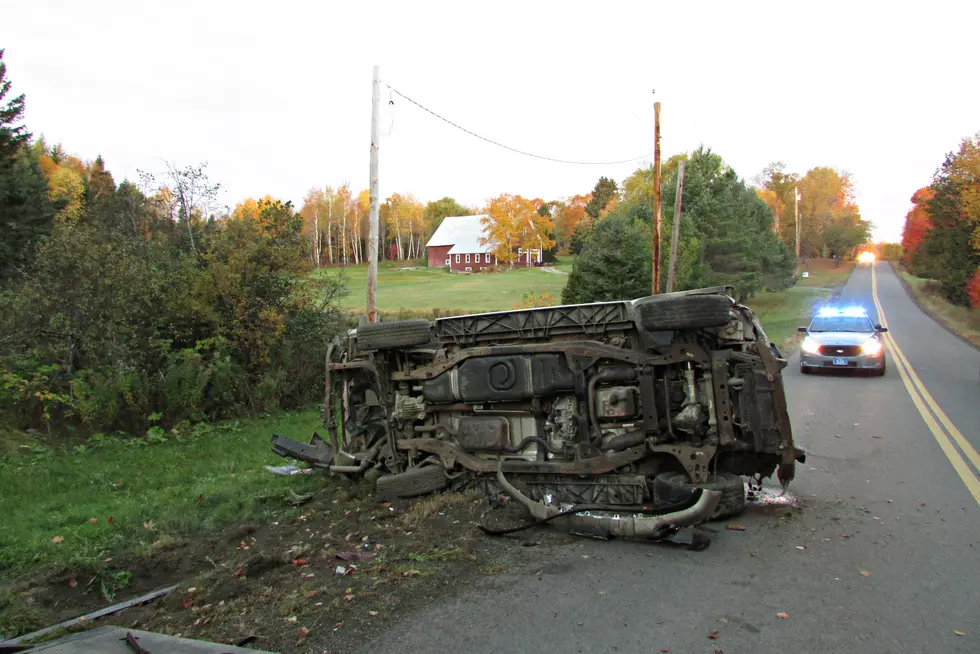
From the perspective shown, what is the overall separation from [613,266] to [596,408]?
2235 cm

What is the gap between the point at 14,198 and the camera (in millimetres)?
29469

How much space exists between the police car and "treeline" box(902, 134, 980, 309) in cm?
2214

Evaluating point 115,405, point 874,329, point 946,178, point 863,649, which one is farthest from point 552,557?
point 946,178

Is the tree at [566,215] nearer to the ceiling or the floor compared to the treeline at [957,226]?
nearer to the ceiling

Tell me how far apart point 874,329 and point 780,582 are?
15420 mm

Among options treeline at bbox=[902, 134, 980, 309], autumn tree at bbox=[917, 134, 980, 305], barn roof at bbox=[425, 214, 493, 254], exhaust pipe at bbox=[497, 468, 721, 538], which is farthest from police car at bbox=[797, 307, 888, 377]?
barn roof at bbox=[425, 214, 493, 254]

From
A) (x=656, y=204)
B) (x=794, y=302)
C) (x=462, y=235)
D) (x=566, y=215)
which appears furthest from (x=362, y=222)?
(x=656, y=204)

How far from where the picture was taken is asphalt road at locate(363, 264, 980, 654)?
3.77 m

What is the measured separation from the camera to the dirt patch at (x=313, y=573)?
4.10m

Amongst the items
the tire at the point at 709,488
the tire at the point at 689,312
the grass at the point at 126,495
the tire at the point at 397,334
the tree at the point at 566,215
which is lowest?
the grass at the point at 126,495

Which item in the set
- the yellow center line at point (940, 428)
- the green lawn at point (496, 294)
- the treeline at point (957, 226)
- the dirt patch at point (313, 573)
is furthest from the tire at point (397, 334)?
the treeline at point (957, 226)

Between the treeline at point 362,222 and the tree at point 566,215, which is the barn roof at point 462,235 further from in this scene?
the tree at point 566,215

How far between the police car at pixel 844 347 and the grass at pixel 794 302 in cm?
270

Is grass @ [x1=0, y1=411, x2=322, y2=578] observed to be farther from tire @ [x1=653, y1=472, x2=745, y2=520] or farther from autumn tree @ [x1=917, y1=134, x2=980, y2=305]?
autumn tree @ [x1=917, y1=134, x2=980, y2=305]
